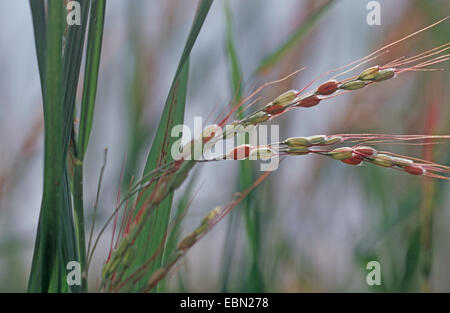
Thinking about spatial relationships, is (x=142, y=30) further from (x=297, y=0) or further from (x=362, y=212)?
(x=362, y=212)

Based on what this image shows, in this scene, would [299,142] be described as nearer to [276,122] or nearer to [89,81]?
[89,81]

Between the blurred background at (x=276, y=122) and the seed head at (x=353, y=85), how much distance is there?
29 centimetres

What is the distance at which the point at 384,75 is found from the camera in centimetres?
22

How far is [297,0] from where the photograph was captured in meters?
0.63

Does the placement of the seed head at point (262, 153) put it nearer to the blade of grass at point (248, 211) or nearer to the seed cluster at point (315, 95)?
the seed cluster at point (315, 95)

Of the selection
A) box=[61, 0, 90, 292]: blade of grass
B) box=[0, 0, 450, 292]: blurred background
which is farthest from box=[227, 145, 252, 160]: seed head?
box=[0, 0, 450, 292]: blurred background

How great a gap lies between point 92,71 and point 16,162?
1.27 feet

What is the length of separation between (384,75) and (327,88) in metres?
0.03

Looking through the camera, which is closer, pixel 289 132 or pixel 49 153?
pixel 49 153

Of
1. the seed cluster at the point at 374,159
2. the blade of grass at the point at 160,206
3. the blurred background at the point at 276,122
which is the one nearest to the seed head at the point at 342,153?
the seed cluster at the point at 374,159

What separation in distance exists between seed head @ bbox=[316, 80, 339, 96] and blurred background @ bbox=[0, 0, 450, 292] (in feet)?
0.94

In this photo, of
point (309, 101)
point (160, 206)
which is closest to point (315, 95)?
point (309, 101)

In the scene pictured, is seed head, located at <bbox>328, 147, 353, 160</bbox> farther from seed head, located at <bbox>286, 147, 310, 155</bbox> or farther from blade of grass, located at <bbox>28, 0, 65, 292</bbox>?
blade of grass, located at <bbox>28, 0, 65, 292</bbox>

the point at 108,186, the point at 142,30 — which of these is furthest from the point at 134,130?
the point at 142,30
